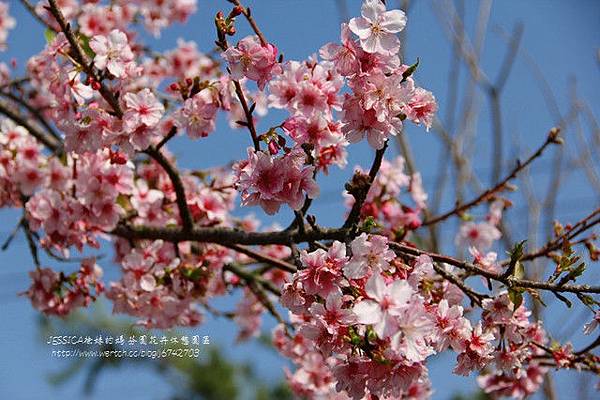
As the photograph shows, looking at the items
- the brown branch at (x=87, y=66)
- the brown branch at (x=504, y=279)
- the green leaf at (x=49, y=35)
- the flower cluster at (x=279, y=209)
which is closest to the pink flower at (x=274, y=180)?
the flower cluster at (x=279, y=209)

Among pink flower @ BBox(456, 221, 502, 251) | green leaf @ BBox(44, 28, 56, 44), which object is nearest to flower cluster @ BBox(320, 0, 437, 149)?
green leaf @ BBox(44, 28, 56, 44)

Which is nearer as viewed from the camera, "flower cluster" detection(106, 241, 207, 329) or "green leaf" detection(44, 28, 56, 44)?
"green leaf" detection(44, 28, 56, 44)

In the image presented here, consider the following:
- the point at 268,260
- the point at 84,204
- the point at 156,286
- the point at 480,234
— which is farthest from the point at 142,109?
the point at 480,234

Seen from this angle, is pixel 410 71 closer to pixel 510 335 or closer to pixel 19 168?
pixel 510 335

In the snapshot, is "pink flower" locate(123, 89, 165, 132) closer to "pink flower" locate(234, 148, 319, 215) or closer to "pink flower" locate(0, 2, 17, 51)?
"pink flower" locate(234, 148, 319, 215)

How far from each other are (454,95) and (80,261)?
220cm

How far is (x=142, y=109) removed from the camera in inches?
85.6

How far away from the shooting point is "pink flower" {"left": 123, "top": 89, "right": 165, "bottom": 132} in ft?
7.06

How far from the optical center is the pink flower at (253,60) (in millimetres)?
1728

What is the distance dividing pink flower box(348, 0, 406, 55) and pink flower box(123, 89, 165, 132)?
82 cm

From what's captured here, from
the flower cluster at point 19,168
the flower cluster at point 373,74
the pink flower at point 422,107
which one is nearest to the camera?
the flower cluster at point 373,74

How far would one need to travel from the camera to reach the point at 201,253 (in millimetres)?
2785

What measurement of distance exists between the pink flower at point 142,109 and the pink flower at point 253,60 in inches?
20.4

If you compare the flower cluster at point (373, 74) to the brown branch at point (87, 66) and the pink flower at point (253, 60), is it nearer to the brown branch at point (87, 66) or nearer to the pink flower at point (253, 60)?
the pink flower at point (253, 60)
